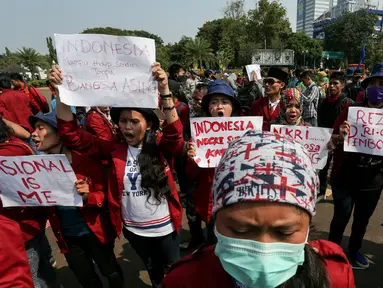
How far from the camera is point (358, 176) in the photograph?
2.62 m

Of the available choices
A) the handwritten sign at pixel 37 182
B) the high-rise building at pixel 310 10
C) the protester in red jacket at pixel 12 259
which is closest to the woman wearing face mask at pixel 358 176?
the handwritten sign at pixel 37 182

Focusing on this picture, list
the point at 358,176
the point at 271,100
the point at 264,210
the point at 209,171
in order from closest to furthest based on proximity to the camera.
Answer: the point at 264,210 → the point at 209,171 → the point at 358,176 → the point at 271,100

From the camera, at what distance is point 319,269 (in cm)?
103

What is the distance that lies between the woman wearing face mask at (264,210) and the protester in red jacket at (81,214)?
142 centimetres

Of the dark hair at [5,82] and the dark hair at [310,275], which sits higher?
the dark hair at [5,82]

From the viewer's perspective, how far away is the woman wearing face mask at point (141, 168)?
2102 millimetres

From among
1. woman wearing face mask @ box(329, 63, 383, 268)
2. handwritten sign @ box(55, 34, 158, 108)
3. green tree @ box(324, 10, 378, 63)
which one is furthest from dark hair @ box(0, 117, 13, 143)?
green tree @ box(324, 10, 378, 63)

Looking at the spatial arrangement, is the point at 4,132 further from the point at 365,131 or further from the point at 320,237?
the point at 320,237

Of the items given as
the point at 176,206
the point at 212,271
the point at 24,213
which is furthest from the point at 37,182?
the point at 212,271

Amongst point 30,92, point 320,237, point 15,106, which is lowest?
point 320,237

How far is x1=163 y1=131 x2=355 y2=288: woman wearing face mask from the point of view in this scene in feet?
2.79

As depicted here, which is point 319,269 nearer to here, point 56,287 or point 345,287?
point 345,287

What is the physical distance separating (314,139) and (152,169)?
1425mm

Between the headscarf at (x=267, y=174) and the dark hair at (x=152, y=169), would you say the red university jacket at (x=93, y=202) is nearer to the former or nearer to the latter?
the dark hair at (x=152, y=169)
